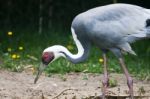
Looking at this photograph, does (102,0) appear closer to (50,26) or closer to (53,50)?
(50,26)

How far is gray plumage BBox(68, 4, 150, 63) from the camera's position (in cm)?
991

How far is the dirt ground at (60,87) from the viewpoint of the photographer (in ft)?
34.3

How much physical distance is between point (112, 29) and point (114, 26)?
2.7 inches

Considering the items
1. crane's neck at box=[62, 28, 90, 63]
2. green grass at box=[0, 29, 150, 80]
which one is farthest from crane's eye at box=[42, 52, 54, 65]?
green grass at box=[0, 29, 150, 80]

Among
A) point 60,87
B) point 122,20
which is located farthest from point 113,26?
point 60,87

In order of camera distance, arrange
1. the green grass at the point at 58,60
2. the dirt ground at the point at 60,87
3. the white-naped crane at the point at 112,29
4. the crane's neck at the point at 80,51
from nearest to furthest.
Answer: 1. the white-naped crane at the point at 112,29
2. the crane's neck at the point at 80,51
3. the dirt ground at the point at 60,87
4. the green grass at the point at 58,60

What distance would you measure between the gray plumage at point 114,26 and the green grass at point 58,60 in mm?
2197

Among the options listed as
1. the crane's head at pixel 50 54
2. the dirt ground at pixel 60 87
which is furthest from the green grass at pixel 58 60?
the crane's head at pixel 50 54

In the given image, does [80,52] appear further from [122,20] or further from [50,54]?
[122,20]

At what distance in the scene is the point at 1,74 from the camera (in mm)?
11961

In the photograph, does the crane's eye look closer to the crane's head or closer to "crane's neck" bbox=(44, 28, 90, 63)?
the crane's head

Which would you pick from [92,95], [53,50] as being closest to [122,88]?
[92,95]

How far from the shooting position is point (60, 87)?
11.2 m

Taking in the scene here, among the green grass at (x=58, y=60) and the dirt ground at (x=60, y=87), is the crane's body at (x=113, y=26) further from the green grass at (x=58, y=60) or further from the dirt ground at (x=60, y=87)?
the green grass at (x=58, y=60)
